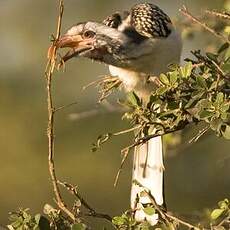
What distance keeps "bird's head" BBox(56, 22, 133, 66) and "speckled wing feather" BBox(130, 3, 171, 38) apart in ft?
0.42

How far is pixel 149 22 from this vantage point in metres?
3.79

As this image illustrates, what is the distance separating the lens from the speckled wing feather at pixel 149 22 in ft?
12.4

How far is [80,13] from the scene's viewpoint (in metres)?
9.95

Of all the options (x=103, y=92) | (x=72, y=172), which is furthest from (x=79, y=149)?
(x=103, y=92)

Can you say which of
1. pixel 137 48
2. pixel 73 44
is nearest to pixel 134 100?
pixel 73 44

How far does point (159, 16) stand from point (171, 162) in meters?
5.22


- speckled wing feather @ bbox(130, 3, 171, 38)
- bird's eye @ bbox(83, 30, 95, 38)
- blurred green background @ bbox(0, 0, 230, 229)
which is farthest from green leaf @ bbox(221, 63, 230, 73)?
blurred green background @ bbox(0, 0, 230, 229)

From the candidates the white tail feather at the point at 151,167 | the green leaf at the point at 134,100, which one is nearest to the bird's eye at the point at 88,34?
the white tail feather at the point at 151,167

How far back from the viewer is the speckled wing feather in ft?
12.4

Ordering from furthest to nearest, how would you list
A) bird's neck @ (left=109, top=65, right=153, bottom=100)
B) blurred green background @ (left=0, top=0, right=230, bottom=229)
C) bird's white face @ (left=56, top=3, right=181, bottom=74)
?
blurred green background @ (left=0, top=0, right=230, bottom=229), bird's neck @ (left=109, top=65, right=153, bottom=100), bird's white face @ (left=56, top=3, right=181, bottom=74)

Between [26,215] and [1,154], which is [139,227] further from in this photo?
[1,154]

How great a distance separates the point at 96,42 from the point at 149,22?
34cm

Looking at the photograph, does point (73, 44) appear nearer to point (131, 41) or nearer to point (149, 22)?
point (131, 41)

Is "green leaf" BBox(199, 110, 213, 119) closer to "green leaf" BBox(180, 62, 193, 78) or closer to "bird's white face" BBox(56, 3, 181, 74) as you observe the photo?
"green leaf" BBox(180, 62, 193, 78)
